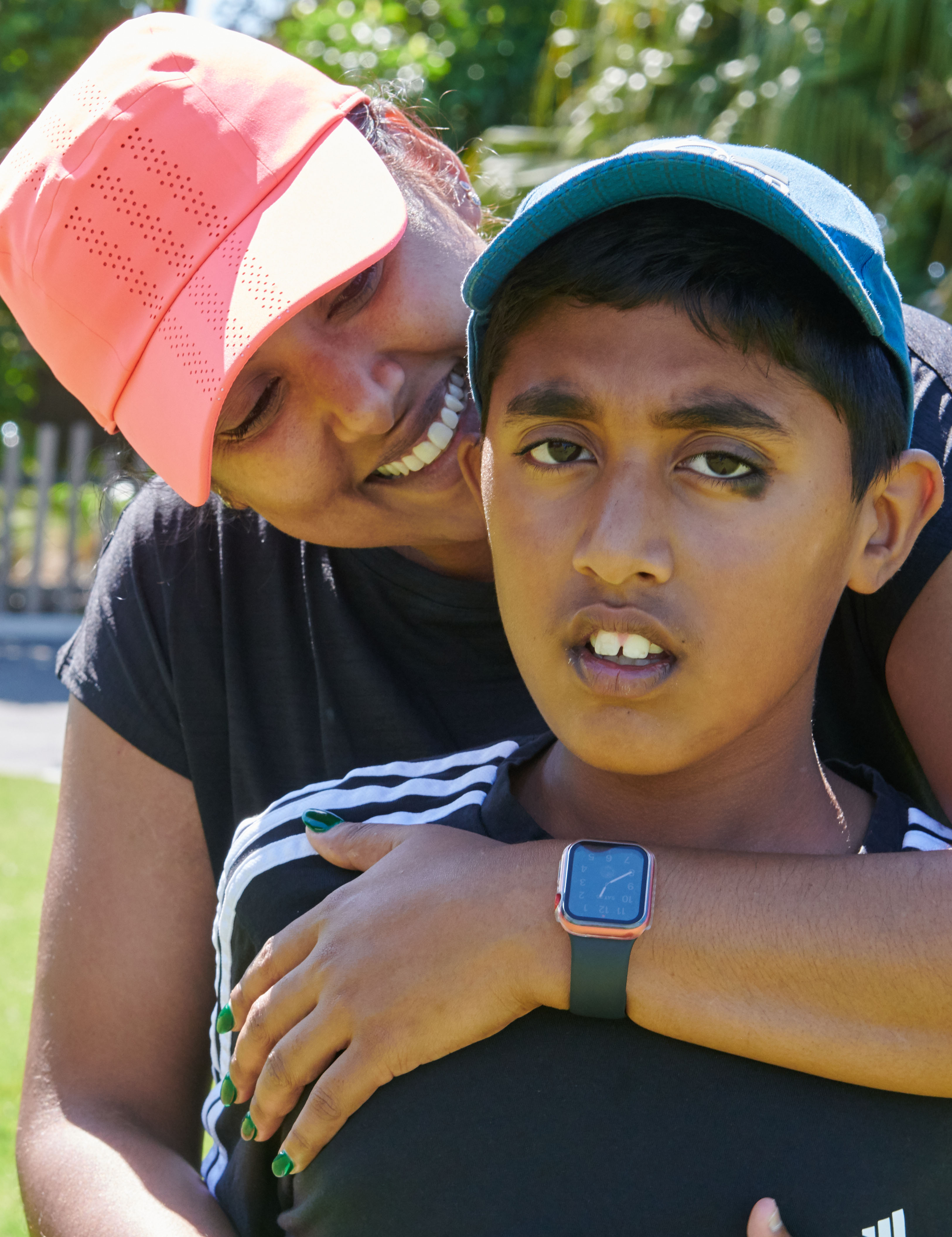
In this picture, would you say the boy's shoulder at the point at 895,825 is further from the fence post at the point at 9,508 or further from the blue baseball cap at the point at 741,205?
the fence post at the point at 9,508

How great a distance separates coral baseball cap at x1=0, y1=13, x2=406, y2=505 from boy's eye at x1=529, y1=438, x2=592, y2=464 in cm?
46

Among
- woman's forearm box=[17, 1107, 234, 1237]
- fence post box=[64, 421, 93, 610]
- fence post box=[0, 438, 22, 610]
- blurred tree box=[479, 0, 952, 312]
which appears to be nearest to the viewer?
woman's forearm box=[17, 1107, 234, 1237]

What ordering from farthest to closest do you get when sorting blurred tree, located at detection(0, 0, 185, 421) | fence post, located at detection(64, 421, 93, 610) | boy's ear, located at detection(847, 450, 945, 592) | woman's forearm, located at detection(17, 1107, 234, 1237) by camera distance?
blurred tree, located at detection(0, 0, 185, 421) → fence post, located at detection(64, 421, 93, 610) → woman's forearm, located at detection(17, 1107, 234, 1237) → boy's ear, located at detection(847, 450, 945, 592)

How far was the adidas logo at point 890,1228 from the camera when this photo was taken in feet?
4.67

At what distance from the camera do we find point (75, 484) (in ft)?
44.2

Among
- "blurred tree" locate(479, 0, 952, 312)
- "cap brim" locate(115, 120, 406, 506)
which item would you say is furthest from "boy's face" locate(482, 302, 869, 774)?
"blurred tree" locate(479, 0, 952, 312)

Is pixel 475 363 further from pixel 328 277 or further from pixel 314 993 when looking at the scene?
pixel 314 993

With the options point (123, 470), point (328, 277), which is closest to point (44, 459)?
point (123, 470)

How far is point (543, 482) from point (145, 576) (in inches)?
42.2

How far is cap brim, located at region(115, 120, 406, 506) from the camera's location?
193 centimetres

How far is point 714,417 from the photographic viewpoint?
5.11ft

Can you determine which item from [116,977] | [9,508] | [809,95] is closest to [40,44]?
[9,508]

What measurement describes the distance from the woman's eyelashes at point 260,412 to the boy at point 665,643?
0.44m

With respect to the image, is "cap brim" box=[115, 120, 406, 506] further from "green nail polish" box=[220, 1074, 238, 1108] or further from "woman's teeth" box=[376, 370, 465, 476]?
"green nail polish" box=[220, 1074, 238, 1108]
